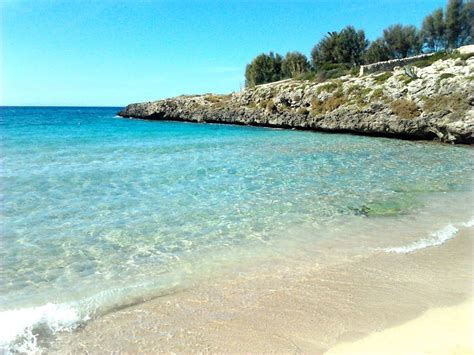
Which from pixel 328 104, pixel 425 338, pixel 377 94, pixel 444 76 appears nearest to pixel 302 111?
pixel 328 104

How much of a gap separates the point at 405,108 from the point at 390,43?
149ft

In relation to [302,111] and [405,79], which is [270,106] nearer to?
[302,111]

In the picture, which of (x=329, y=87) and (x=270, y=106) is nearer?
(x=329, y=87)

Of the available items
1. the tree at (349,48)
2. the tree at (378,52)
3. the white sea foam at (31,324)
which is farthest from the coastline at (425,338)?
the tree at (349,48)

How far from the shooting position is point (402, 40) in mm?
69812

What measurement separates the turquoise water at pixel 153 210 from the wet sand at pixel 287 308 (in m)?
0.60

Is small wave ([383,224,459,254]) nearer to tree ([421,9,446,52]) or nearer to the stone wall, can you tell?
the stone wall

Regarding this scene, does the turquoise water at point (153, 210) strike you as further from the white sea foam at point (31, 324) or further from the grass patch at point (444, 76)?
the grass patch at point (444, 76)

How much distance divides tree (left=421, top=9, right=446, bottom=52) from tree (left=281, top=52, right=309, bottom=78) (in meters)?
25.6

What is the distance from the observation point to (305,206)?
10.6 m

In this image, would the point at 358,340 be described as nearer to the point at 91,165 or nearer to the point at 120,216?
the point at 120,216

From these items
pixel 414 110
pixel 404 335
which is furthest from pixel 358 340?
pixel 414 110

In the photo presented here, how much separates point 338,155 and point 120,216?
49.4ft

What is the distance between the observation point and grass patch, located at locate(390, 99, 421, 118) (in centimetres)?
3256
